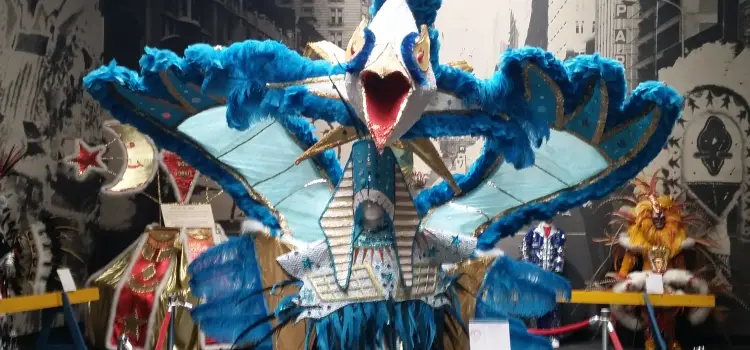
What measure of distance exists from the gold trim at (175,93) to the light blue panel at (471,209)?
1.96 ft

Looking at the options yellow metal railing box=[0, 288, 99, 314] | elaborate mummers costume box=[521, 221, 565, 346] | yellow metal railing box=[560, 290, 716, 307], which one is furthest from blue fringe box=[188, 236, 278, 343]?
elaborate mummers costume box=[521, 221, 565, 346]

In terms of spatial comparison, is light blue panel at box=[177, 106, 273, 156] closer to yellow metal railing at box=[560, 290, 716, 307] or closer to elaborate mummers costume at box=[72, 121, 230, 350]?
elaborate mummers costume at box=[72, 121, 230, 350]

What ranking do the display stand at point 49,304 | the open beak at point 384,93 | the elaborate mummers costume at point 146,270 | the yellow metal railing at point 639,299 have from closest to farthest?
the open beak at point 384,93
the display stand at point 49,304
the elaborate mummers costume at point 146,270
the yellow metal railing at point 639,299

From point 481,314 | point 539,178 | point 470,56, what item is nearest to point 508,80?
point 539,178

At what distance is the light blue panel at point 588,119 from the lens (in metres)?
1.49

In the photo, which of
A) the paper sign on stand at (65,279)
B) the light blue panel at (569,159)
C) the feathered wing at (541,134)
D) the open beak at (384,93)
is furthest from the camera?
the paper sign on stand at (65,279)

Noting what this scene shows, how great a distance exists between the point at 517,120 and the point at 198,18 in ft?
7.28

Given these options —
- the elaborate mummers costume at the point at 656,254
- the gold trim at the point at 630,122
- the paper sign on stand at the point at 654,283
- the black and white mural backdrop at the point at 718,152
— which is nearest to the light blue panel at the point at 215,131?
the gold trim at the point at 630,122

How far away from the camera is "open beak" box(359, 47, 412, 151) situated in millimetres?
1306

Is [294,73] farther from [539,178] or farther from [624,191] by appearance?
[624,191]

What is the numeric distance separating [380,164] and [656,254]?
2246 millimetres

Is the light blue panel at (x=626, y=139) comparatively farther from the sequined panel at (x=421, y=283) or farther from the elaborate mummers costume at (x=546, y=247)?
the elaborate mummers costume at (x=546, y=247)

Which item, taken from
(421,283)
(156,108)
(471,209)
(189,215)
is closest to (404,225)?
(421,283)

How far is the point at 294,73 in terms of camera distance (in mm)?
1441
